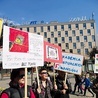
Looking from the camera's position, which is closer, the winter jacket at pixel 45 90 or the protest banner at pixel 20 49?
the protest banner at pixel 20 49

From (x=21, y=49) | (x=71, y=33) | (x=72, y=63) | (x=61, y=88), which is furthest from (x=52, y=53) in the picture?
(x=71, y=33)

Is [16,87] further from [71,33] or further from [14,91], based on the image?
[71,33]

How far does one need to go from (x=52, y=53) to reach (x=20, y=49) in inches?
66.5

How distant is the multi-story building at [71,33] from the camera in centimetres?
9488

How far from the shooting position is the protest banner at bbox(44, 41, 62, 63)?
6027 mm

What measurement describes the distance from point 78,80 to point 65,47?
7925 centimetres

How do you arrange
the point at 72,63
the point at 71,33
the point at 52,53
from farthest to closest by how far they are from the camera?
the point at 71,33 → the point at 72,63 → the point at 52,53

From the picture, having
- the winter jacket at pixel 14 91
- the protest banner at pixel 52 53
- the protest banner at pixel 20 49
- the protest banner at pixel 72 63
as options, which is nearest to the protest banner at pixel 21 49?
the protest banner at pixel 20 49

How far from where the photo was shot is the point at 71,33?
96688 millimetres

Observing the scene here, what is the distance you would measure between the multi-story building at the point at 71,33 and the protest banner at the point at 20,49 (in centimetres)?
8819

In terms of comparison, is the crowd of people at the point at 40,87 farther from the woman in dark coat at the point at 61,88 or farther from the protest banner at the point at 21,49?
the protest banner at the point at 21,49

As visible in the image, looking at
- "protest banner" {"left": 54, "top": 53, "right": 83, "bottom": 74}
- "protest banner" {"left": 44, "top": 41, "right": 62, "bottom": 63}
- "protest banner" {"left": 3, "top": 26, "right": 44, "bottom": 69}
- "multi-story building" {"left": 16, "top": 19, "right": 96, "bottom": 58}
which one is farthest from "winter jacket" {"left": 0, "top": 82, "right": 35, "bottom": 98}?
"multi-story building" {"left": 16, "top": 19, "right": 96, "bottom": 58}

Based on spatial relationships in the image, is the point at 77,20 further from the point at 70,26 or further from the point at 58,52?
the point at 58,52

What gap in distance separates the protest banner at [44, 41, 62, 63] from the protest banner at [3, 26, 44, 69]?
0.58 m
